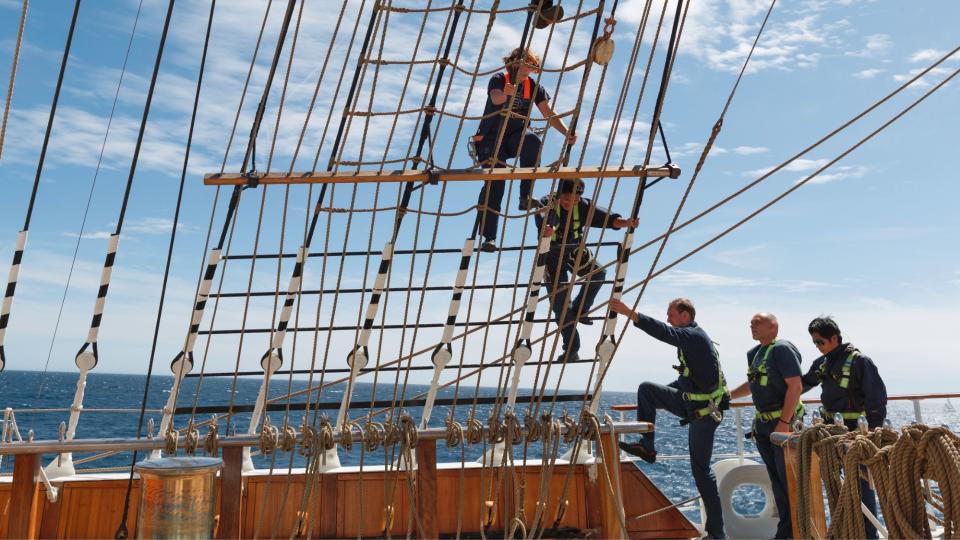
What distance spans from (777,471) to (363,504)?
8.21ft

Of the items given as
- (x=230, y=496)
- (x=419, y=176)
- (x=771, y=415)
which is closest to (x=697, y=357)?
(x=771, y=415)

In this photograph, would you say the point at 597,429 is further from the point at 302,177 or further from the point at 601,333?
the point at 302,177

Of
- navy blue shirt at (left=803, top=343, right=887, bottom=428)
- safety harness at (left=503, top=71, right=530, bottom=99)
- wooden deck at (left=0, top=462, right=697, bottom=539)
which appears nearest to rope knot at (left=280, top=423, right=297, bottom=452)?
wooden deck at (left=0, top=462, right=697, bottom=539)

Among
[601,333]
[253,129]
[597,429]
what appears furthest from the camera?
[601,333]

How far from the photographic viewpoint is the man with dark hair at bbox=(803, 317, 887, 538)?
461 cm

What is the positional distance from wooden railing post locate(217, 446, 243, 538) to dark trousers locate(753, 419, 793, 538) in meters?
2.93

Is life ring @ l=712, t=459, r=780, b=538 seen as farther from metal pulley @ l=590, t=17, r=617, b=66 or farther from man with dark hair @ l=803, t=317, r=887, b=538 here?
metal pulley @ l=590, t=17, r=617, b=66

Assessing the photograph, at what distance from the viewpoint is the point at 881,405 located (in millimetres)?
4586

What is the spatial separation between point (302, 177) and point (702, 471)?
117 inches

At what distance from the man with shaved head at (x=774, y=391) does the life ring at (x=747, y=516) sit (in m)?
0.64

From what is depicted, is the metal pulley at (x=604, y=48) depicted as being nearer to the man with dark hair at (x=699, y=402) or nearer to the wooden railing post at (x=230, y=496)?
the man with dark hair at (x=699, y=402)

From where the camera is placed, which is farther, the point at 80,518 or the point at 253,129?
the point at 80,518

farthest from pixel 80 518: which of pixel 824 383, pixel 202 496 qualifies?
pixel 824 383

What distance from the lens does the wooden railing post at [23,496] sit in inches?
123
